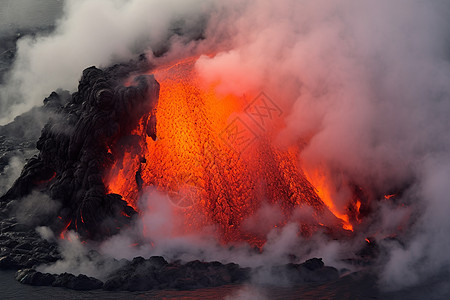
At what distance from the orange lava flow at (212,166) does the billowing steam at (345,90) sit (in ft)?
1.52

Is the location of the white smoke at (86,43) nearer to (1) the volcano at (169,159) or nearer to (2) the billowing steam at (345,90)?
(2) the billowing steam at (345,90)

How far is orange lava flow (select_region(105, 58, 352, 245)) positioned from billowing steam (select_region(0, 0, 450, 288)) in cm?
46

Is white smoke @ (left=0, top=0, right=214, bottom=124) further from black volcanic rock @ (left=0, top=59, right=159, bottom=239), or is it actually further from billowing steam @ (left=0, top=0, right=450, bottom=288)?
black volcanic rock @ (left=0, top=59, right=159, bottom=239)

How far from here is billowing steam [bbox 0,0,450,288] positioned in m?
16.0

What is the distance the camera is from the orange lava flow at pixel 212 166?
16.7 m

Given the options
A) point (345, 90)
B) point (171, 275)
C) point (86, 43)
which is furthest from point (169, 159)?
point (86, 43)

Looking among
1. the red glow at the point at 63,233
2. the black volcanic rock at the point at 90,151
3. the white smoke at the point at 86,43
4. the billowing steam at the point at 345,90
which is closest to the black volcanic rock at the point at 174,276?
the billowing steam at the point at 345,90

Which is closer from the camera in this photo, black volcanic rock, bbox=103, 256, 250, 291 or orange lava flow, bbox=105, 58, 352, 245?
black volcanic rock, bbox=103, 256, 250, 291

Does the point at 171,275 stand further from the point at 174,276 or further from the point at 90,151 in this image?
the point at 90,151

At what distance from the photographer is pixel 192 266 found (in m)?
14.0

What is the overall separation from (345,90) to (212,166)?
4.74 meters

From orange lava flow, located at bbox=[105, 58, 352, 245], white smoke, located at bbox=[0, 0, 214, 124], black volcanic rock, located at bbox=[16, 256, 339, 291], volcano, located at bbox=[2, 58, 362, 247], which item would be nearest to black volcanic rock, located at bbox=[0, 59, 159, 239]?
volcano, located at bbox=[2, 58, 362, 247]

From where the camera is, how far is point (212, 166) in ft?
55.6

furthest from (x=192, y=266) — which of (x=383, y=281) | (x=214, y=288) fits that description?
(x=383, y=281)
